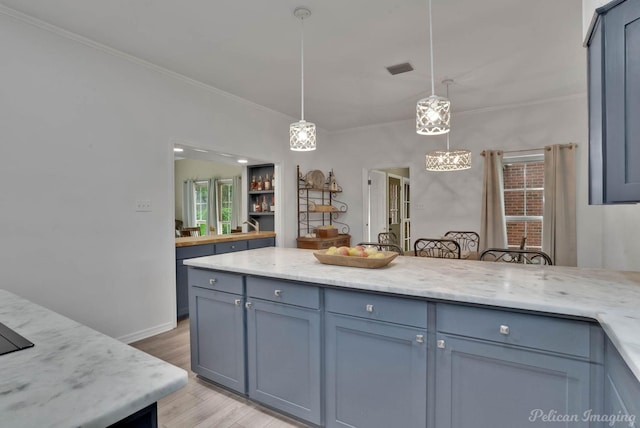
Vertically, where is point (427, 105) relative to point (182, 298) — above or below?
above

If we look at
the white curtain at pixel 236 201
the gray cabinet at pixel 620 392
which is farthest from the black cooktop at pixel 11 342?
the white curtain at pixel 236 201

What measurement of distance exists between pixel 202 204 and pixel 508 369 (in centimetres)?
794

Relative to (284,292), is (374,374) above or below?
below

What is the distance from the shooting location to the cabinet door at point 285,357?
1697mm

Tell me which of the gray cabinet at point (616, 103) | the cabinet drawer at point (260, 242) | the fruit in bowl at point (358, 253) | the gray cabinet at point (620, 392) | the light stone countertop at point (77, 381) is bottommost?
the gray cabinet at point (620, 392)

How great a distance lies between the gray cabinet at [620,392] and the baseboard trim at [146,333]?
3.31 metres

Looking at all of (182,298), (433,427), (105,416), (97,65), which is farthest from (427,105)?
(182,298)

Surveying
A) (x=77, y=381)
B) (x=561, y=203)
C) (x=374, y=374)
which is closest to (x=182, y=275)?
(x=374, y=374)

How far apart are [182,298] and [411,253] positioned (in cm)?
260

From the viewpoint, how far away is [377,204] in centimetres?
595

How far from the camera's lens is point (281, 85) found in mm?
3648

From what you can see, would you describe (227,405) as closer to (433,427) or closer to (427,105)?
(433,427)

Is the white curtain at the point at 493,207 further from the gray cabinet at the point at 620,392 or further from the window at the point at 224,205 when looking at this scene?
the window at the point at 224,205

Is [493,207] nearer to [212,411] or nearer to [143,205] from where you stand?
[212,411]
